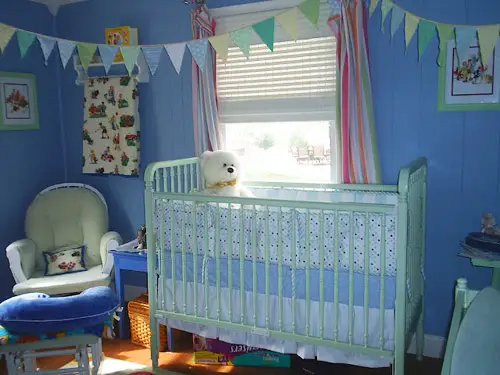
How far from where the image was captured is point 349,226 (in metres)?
2.18

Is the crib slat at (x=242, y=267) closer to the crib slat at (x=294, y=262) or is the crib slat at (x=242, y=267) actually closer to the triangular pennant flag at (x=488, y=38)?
the crib slat at (x=294, y=262)

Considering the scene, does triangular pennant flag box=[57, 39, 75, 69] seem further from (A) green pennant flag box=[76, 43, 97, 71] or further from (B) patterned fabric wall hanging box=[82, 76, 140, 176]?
(B) patterned fabric wall hanging box=[82, 76, 140, 176]

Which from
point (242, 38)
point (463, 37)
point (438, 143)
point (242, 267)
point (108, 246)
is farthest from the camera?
point (108, 246)

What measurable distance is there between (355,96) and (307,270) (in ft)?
3.47

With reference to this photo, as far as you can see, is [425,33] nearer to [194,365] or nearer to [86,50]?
[86,50]

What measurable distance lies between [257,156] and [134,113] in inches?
35.9

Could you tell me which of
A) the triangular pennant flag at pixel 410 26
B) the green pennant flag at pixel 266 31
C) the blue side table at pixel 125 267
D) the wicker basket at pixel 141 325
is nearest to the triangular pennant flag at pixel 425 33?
the triangular pennant flag at pixel 410 26

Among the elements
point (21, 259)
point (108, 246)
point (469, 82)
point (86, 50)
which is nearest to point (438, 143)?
point (469, 82)

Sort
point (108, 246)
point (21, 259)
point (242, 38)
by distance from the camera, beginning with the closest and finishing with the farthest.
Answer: point (242, 38) → point (21, 259) → point (108, 246)

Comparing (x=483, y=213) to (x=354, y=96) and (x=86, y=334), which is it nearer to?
(x=354, y=96)

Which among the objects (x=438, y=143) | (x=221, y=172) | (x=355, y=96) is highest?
(x=355, y=96)

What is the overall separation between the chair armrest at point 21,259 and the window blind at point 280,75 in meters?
1.56

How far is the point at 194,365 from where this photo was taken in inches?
113

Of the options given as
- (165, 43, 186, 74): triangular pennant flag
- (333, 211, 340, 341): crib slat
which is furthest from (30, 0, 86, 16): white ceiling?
(333, 211, 340, 341): crib slat
